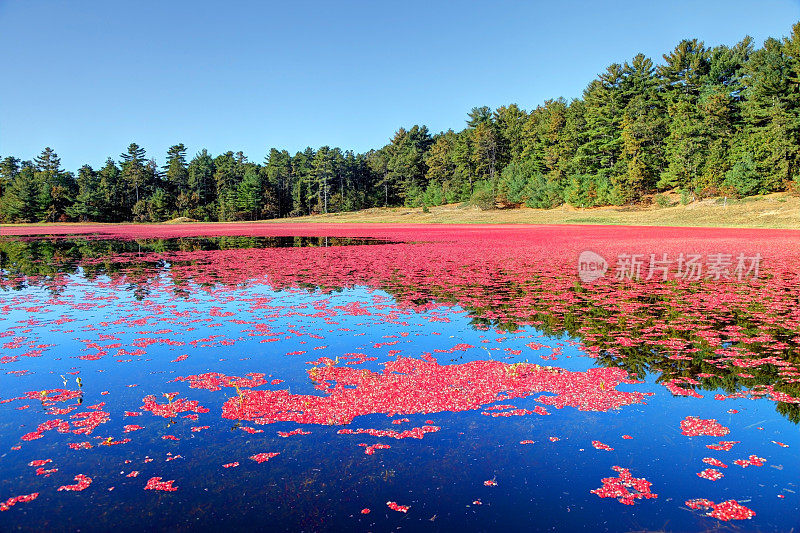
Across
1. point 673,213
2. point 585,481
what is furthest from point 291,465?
point 673,213

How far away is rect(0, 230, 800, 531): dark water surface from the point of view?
4457 mm

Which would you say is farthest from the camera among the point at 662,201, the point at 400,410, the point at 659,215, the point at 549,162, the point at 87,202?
the point at 87,202

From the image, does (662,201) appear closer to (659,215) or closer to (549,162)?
(659,215)

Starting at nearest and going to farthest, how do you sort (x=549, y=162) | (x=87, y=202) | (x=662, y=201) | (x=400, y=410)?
(x=400, y=410) → (x=662, y=201) → (x=549, y=162) → (x=87, y=202)

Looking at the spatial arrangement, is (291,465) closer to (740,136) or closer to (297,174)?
(740,136)

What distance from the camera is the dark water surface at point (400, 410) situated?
175 inches

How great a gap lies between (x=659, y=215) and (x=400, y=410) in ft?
197

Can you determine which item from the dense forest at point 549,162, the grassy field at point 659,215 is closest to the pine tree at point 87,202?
the dense forest at point 549,162

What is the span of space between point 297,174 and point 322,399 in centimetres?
13256

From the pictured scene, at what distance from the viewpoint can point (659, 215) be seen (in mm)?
58094

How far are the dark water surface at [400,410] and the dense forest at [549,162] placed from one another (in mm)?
57946

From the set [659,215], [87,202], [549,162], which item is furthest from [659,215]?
[87,202]

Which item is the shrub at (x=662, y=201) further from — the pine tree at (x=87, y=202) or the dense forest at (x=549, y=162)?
the pine tree at (x=87, y=202)

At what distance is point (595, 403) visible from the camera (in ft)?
22.1
